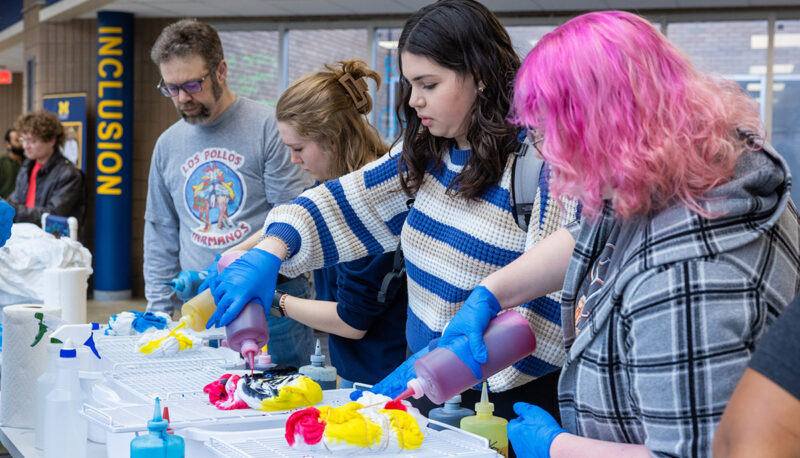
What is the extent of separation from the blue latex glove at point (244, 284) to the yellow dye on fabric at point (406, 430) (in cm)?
44

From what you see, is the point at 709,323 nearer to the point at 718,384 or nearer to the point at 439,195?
the point at 718,384

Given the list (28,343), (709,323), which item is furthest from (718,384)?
(28,343)

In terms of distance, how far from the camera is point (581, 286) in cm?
119

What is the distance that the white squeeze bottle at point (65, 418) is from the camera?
59.1 inches

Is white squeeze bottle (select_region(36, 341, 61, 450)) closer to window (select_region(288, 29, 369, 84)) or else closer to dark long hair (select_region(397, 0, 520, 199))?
dark long hair (select_region(397, 0, 520, 199))

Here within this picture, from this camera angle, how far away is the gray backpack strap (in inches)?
59.4

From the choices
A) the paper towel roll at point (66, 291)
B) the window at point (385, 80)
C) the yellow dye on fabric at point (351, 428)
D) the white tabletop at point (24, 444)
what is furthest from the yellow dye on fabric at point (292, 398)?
the window at point (385, 80)

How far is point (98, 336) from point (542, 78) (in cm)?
143

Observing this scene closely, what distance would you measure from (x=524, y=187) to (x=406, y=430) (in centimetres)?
51

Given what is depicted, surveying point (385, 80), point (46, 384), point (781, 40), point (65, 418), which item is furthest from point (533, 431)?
point (385, 80)

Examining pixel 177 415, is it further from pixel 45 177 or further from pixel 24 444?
pixel 45 177

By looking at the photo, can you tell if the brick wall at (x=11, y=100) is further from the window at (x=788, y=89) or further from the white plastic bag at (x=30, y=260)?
the white plastic bag at (x=30, y=260)

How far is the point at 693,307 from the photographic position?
2.93 ft

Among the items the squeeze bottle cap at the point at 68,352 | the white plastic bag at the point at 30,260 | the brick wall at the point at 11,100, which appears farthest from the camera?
the brick wall at the point at 11,100
